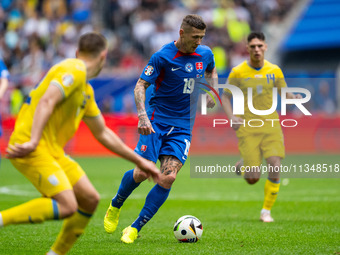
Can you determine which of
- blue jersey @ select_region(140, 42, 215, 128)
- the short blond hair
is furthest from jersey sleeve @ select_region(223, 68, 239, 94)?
the short blond hair

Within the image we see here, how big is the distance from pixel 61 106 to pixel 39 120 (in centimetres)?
36

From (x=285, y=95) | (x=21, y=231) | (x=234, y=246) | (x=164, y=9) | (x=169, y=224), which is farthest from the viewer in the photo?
(x=164, y=9)

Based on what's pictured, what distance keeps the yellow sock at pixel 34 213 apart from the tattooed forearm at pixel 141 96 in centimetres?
231

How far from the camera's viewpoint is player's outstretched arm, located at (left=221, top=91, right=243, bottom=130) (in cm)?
955

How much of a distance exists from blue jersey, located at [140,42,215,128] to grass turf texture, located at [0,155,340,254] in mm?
1559

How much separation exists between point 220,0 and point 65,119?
22699 mm

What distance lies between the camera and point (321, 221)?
9.41 meters

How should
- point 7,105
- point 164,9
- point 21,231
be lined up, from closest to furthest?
point 21,231 < point 7,105 < point 164,9

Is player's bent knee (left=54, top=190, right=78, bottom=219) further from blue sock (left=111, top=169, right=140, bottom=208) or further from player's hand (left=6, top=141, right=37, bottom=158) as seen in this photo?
blue sock (left=111, top=169, right=140, bottom=208)

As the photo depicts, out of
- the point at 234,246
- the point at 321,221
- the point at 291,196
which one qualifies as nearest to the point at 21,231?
the point at 234,246

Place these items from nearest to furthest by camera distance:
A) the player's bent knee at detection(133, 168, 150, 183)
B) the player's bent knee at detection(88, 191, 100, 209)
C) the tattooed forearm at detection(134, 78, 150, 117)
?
the player's bent knee at detection(88, 191, 100, 209) < the tattooed forearm at detection(134, 78, 150, 117) < the player's bent knee at detection(133, 168, 150, 183)

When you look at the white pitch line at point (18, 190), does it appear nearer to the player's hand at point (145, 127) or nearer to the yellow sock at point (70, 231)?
the player's hand at point (145, 127)

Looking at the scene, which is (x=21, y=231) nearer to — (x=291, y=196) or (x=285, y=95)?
(x=285, y=95)

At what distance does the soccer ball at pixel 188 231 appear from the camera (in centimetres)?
762
